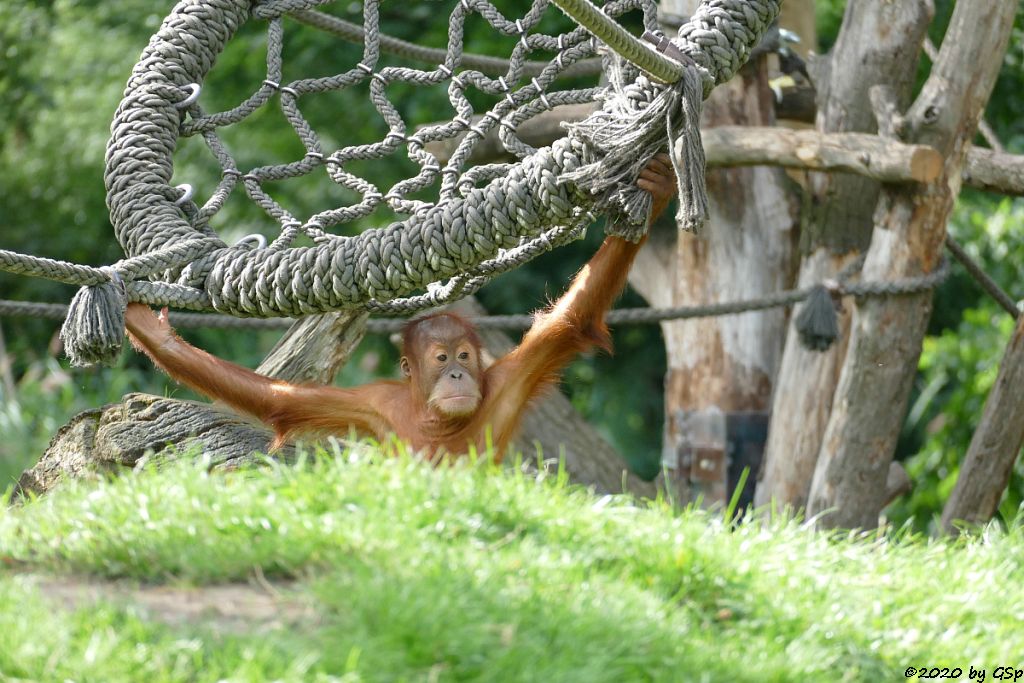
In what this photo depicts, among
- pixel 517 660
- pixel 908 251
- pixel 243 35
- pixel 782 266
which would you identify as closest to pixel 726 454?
pixel 782 266

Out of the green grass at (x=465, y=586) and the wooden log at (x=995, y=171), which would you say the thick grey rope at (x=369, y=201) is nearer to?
the green grass at (x=465, y=586)

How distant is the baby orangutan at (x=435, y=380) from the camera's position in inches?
154

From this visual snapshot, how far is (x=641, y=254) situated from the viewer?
251 inches

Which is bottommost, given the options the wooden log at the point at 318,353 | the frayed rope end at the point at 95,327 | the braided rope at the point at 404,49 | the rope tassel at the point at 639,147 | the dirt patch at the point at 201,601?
the dirt patch at the point at 201,601

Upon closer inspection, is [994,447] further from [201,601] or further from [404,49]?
[201,601]

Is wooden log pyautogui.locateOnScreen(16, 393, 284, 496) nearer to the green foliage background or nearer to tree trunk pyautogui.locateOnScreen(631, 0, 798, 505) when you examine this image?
tree trunk pyautogui.locateOnScreen(631, 0, 798, 505)

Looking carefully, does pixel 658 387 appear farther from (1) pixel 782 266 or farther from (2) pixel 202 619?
(2) pixel 202 619

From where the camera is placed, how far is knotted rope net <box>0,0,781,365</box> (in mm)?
3281

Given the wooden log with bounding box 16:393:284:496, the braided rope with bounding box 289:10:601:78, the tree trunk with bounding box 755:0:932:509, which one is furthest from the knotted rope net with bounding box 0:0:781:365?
the tree trunk with bounding box 755:0:932:509

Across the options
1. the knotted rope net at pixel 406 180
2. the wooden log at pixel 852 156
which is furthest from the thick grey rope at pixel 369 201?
the wooden log at pixel 852 156

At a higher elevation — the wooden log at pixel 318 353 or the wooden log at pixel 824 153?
the wooden log at pixel 824 153

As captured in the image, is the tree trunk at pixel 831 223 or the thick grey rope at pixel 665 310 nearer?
the thick grey rope at pixel 665 310

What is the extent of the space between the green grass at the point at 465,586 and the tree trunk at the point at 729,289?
254cm

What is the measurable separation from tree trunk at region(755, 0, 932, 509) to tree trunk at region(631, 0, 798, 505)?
10.1 inches
